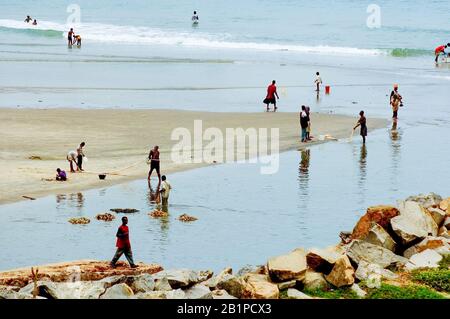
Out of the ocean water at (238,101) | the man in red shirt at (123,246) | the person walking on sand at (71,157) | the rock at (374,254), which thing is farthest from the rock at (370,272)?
the person walking on sand at (71,157)

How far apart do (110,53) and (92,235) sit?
166 ft

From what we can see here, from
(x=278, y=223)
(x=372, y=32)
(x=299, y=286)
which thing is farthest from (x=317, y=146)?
(x=372, y=32)

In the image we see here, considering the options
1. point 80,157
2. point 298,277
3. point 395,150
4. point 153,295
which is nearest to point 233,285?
point 298,277

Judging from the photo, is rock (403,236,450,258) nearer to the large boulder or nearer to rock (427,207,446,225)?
rock (427,207,446,225)

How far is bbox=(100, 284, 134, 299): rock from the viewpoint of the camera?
1541cm

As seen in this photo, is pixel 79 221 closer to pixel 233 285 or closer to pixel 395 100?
pixel 233 285

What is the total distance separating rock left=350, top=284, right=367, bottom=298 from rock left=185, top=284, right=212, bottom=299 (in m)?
2.55

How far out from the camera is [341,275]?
1631 cm

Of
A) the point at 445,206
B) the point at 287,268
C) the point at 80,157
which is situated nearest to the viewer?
the point at 287,268

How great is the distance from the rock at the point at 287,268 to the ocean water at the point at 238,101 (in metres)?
3.92

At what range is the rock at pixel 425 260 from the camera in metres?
17.8

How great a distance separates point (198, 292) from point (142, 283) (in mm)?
1027

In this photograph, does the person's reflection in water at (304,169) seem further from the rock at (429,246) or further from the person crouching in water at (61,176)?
the rock at (429,246)
